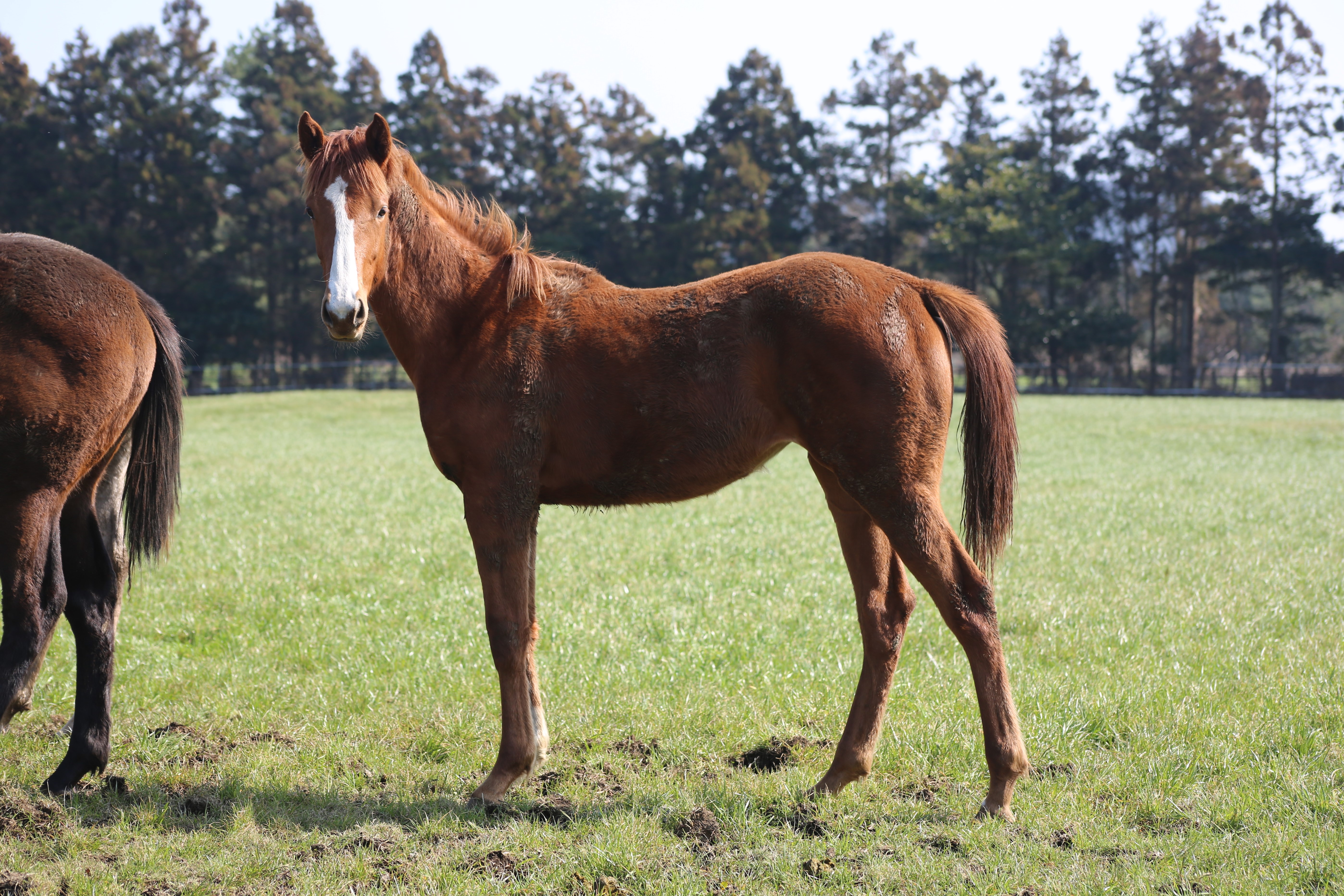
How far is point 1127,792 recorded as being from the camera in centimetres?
371

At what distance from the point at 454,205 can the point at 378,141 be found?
1.75ft

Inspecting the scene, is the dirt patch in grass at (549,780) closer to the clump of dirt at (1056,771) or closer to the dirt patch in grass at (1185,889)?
the clump of dirt at (1056,771)

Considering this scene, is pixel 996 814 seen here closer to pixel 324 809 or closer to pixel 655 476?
pixel 655 476

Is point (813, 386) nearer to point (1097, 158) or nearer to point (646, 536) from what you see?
point (646, 536)

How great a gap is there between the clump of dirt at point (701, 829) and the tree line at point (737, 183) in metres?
44.8

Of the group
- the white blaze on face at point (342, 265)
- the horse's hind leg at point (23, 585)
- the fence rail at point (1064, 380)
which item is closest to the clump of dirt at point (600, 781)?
the white blaze on face at point (342, 265)

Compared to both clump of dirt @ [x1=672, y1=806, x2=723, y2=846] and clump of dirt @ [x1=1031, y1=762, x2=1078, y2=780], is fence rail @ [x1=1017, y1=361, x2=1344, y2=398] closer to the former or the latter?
clump of dirt @ [x1=1031, y1=762, x2=1078, y2=780]

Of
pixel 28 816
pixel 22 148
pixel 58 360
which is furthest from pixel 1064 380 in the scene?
pixel 22 148

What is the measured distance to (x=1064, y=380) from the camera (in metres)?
49.1

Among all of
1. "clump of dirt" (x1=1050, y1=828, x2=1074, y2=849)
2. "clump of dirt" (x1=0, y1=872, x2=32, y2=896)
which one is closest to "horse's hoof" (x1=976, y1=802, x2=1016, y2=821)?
"clump of dirt" (x1=1050, y1=828, x2=1074, y2=849)

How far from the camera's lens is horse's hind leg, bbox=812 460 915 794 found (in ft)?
12.6

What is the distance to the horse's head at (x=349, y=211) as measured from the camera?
3.45 meters

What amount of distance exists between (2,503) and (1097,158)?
59701mm

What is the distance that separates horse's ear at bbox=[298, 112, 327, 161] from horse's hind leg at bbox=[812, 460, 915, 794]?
2.55 meters
